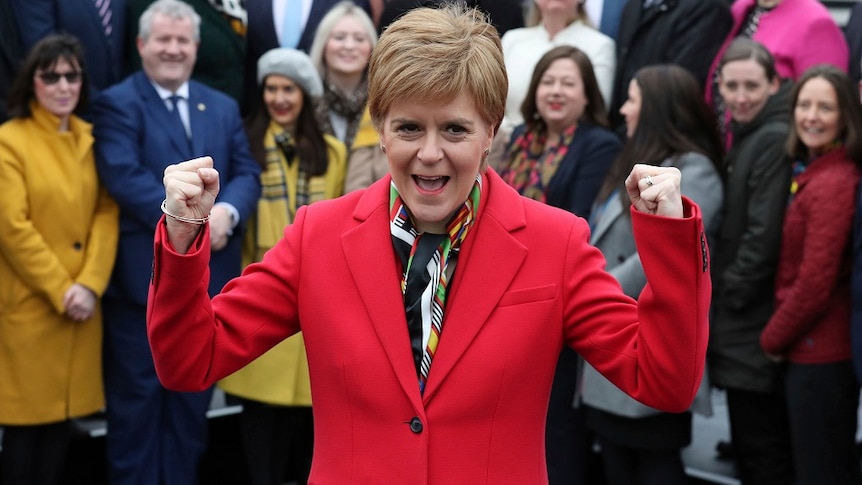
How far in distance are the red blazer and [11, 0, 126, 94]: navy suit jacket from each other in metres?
3.42

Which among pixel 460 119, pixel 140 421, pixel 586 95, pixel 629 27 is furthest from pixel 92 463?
pixel 460 119

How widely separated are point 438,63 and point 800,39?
399 cm

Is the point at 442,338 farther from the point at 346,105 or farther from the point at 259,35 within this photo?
the point at 259,35

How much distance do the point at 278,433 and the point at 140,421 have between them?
0.67m

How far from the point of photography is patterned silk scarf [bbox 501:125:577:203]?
543 cm

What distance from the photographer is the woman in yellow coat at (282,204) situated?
18.5 feet

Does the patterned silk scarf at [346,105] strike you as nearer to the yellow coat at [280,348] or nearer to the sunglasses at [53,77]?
the yellow coat at [280,348]

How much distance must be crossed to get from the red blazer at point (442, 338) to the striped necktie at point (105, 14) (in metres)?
3.72

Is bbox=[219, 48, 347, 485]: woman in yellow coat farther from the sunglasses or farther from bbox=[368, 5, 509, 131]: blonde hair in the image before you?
bbox=[368, 5, 509, 131]: blonde hair

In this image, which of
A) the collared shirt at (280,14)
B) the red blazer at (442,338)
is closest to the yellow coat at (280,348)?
the collared shirt at (280,14)

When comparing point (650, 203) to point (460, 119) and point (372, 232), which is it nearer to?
point (460, 119)

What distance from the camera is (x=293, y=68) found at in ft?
19.0

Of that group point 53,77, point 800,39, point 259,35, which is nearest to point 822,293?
point 800,39

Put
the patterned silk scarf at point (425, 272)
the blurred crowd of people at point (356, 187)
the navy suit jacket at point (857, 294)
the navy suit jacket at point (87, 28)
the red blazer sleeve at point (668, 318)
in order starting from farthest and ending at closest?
the navy suit jacket at point (87, 28) < the blurred crowd of people at point (356, 187) < the navy suit jacket at point (857, 294) < the patterned silk scarf at point (425, 272) < the red blazer sleeve at point (668, 318)
